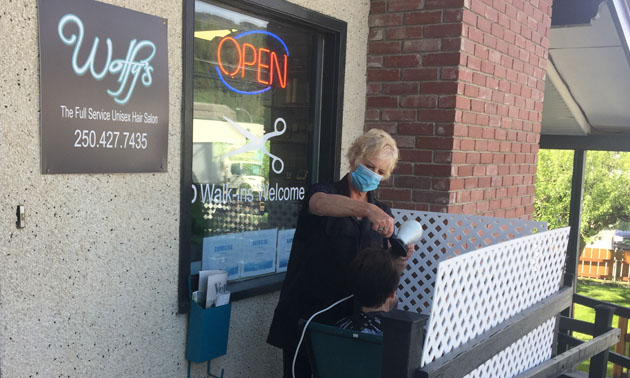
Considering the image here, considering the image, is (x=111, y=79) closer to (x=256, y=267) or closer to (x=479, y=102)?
(x=256, y=267)

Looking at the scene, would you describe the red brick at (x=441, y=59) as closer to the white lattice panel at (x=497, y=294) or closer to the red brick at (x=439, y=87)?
the red brick at (x=439, y=87)

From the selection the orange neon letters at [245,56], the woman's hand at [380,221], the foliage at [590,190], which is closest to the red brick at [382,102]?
the orange neon letters at [245,56]

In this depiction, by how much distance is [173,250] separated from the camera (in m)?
3.01

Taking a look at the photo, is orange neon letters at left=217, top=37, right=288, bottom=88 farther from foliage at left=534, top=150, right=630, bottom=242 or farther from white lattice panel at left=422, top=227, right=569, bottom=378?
foliage at left=534, top=150, right=630, bottom=242

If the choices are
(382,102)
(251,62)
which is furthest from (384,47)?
(251,62)

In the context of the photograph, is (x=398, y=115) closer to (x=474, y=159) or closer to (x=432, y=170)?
(x=432, y=170)

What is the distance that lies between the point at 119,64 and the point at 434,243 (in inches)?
86.8

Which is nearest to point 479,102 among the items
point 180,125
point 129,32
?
point 180,125

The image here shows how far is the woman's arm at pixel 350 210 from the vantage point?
272cm

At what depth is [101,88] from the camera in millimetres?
2619

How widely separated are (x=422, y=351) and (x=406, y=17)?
9.45 feet

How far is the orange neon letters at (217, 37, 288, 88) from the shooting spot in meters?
3.42

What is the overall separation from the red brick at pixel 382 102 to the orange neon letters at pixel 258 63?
2.92 feet

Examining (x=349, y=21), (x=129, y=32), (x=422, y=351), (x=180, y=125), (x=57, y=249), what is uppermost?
(x=349, y=21)
